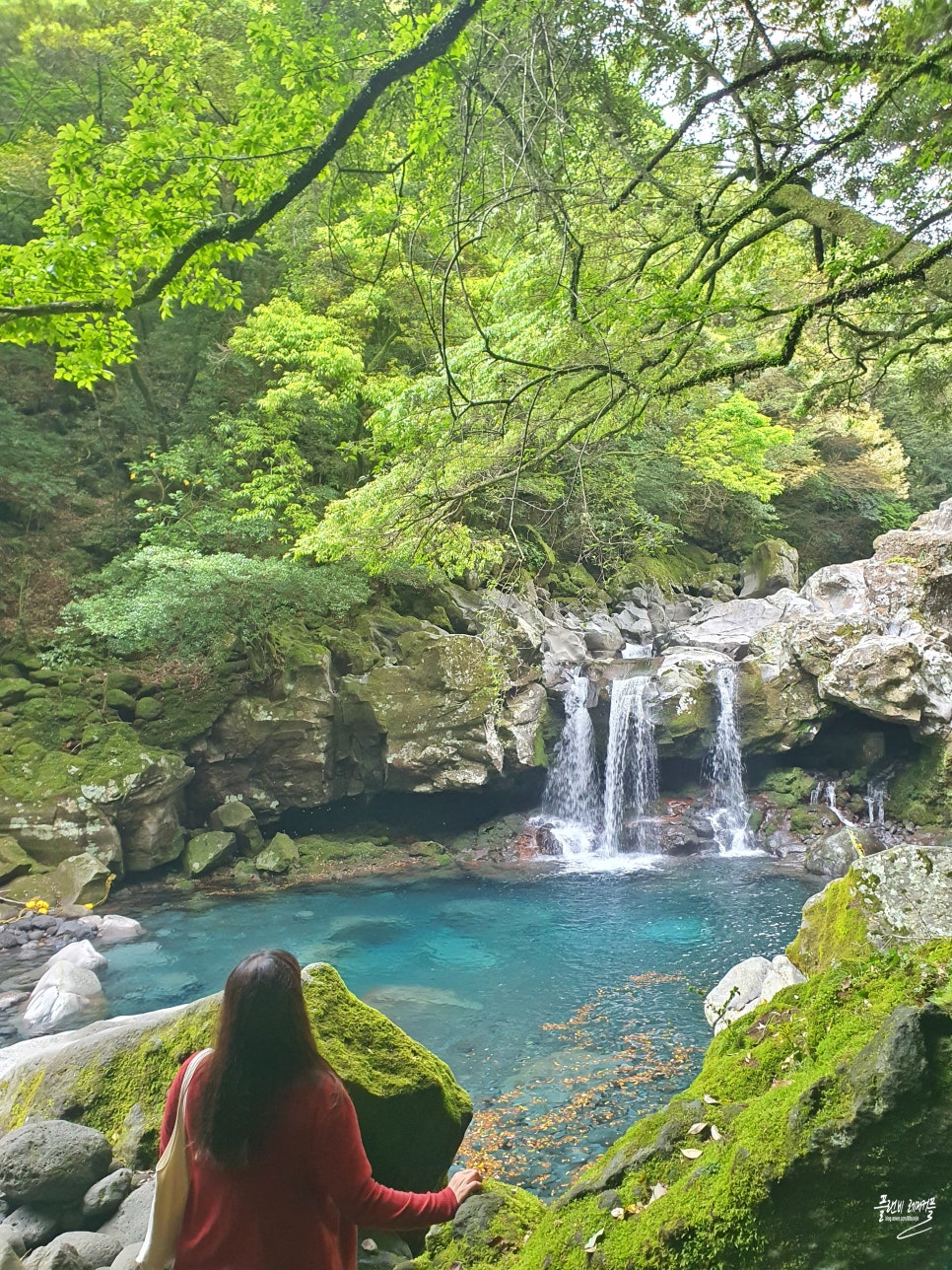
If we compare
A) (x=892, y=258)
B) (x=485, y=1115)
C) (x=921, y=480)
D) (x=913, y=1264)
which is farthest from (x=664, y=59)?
(x=921, y=480)

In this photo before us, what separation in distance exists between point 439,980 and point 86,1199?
686 cm

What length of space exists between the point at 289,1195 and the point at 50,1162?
2.17 meters

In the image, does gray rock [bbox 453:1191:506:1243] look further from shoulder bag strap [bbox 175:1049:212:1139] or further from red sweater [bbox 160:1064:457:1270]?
shoulder bag strap [bbox 175:1049:212:1139]

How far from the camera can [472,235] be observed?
21.1ft

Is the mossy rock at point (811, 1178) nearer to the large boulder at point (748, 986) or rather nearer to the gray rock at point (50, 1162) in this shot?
the gray rock at point (50, 1162)

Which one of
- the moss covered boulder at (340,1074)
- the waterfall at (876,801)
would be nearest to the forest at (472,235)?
the moss covered boulder at (340,1074)

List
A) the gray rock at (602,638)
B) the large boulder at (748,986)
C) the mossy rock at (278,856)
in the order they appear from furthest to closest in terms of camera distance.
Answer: the gray rock at (602,638) → the mossy rock at (278,856) → the large boulder at (748,986)

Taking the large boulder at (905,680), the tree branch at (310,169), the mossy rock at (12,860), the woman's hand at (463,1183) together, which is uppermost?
the tree branch at (310,169)

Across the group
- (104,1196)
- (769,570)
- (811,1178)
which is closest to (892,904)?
(811,1178)

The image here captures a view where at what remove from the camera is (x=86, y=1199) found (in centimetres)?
320

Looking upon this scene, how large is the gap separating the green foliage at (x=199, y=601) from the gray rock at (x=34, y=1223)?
9779mm

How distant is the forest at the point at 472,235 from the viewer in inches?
161

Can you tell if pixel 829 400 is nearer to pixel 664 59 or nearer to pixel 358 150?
pixel 664 59

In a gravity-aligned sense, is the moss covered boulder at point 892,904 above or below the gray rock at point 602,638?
below
